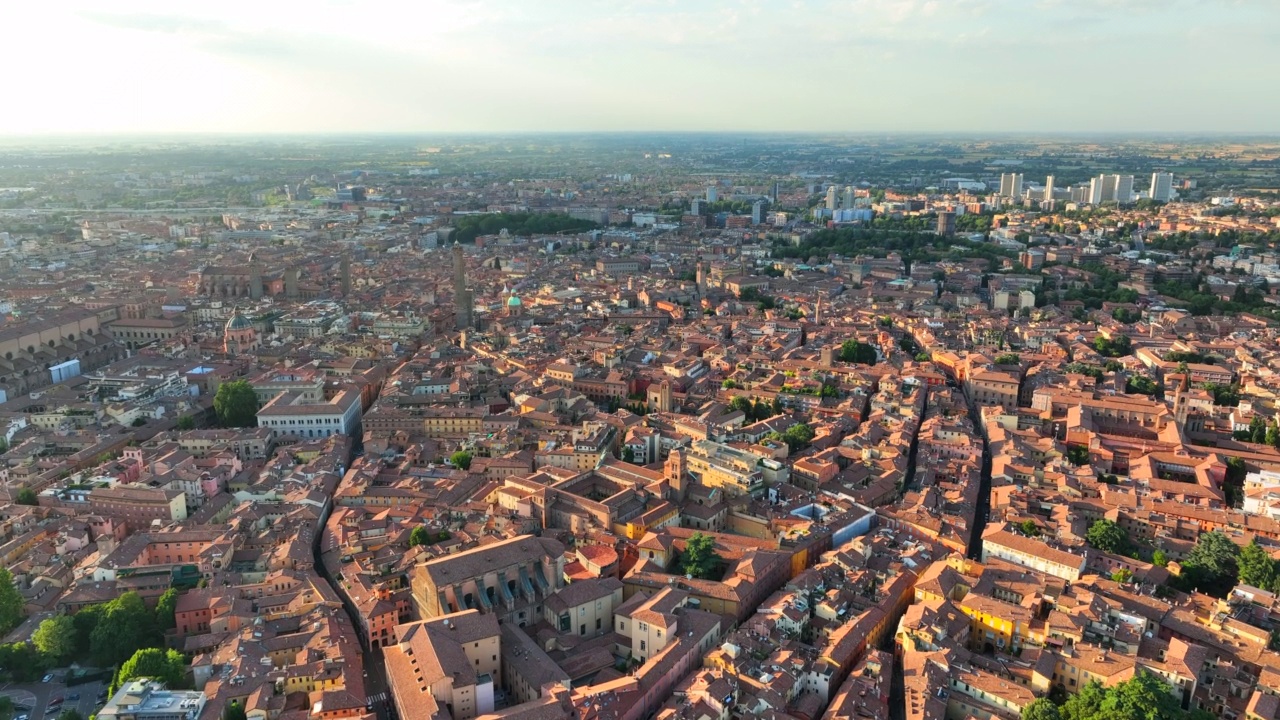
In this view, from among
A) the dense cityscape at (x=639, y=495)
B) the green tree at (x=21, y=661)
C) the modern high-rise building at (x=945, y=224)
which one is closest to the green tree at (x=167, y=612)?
the dense cityscape at (x=639, y=495)

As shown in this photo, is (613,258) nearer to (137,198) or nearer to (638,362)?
(638,362)

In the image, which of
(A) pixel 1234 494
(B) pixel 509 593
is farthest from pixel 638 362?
(A) pixel 1234 494

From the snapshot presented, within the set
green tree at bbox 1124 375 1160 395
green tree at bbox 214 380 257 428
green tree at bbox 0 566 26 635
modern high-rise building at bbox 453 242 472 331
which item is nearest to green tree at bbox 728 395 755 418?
green tree at bbox 1124 375 1160 395

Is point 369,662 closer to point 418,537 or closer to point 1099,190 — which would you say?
point 418,537

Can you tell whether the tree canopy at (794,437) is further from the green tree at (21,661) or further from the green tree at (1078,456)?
the green tree at (21,661)

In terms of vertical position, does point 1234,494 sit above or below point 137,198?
below

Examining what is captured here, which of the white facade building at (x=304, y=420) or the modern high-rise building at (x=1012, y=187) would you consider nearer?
the white facade building at (x=304, y=420)

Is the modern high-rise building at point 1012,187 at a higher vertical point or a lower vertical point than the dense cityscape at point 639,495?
higher
